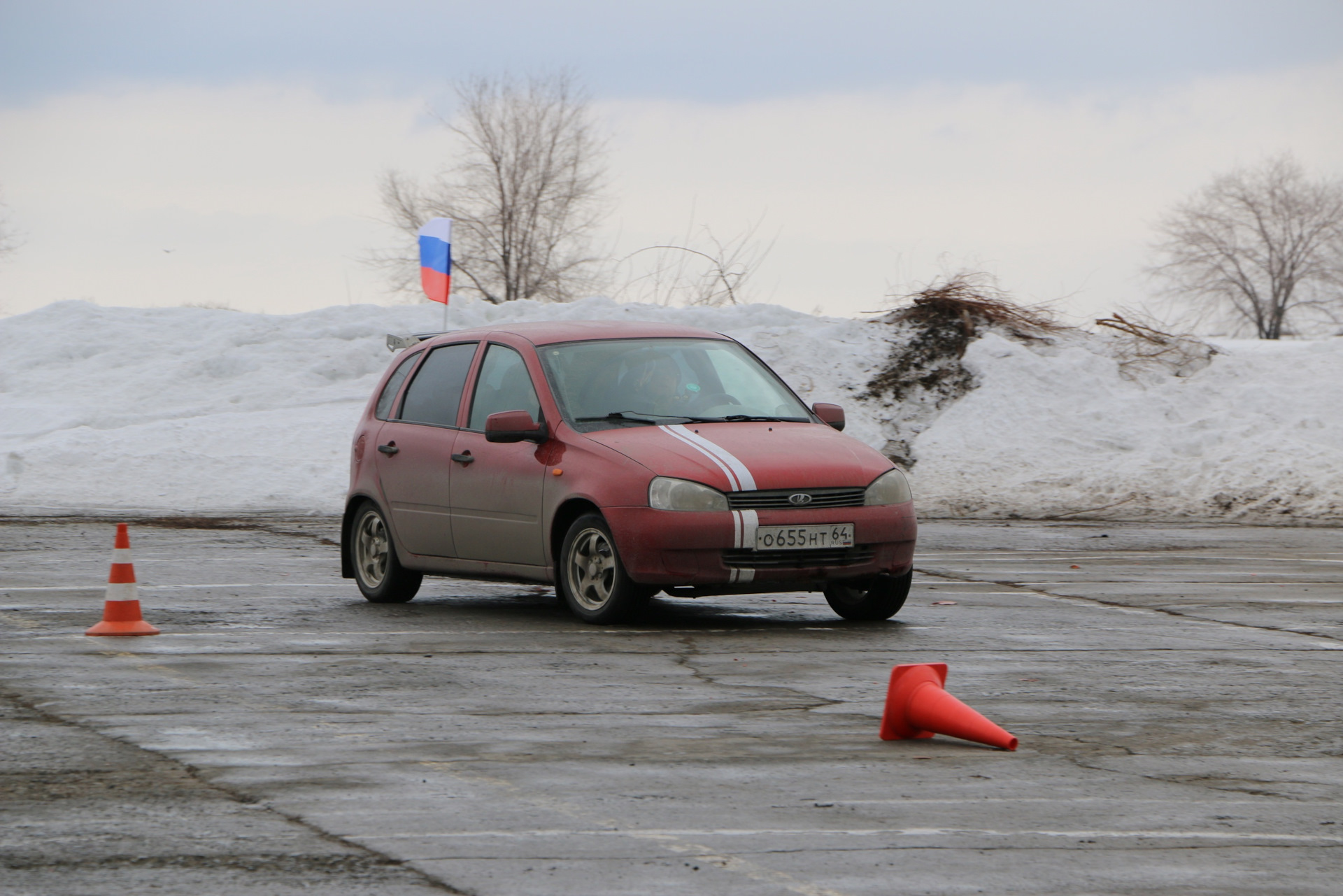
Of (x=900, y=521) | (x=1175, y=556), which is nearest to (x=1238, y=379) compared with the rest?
(x=1175, y=556)

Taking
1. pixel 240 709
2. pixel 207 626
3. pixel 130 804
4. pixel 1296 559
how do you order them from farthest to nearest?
pixel 1296 559 < pixel 207 626 < pixel 240 709 < pixel 130 804

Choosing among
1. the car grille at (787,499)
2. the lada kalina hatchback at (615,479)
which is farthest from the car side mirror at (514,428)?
Answer: the car grille at (787,499)

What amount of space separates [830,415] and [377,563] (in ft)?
9.75

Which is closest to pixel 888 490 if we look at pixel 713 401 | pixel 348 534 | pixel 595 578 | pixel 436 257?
pixel 713 401

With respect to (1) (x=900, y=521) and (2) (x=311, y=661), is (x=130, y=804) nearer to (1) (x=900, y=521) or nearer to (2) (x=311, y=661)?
(2) (x=311, y=661)

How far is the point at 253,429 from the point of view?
26188 millimetres

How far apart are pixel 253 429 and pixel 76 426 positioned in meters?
3.21

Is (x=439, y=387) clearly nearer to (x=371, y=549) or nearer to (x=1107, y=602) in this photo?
(x=371, y=549)

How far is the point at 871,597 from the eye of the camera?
32.2ft

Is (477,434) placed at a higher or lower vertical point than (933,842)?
higher

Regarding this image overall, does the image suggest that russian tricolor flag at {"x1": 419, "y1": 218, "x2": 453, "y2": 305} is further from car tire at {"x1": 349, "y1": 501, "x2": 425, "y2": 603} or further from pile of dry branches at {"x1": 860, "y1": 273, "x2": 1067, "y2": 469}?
car tire at {"x1": 349, "y1": 501, "x2": 425, "y2": 603}

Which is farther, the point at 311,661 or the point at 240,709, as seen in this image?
the point at 311,661

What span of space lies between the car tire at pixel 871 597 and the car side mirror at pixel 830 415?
102 cm

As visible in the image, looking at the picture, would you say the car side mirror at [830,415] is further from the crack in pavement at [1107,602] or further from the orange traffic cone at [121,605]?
the orange traffic cone at [121,605]
